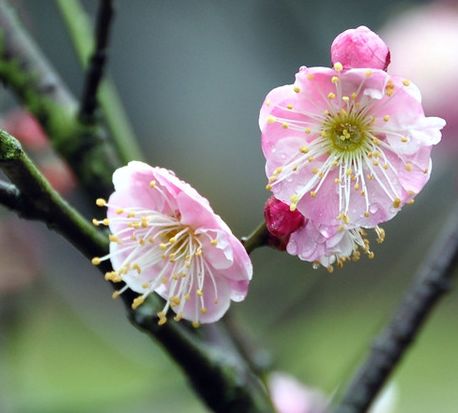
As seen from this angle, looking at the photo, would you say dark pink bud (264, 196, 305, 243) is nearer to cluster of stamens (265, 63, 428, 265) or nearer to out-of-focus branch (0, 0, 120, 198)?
cluster of stamens (265, 63, 428, 265)

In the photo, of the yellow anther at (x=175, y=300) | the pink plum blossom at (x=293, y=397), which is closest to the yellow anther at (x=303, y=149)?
the yellow anther at (x=175, y=300)

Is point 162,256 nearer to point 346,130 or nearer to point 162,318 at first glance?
point 162,318

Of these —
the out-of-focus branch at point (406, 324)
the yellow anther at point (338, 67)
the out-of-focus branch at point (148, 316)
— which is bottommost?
the out-of-focus branch at point (406, 324)

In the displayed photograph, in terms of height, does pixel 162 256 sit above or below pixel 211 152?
above

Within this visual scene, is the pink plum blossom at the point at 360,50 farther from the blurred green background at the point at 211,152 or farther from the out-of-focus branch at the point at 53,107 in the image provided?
the blurred green background at the point at 211,152

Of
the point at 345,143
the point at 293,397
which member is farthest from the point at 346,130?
the point at 293,397
